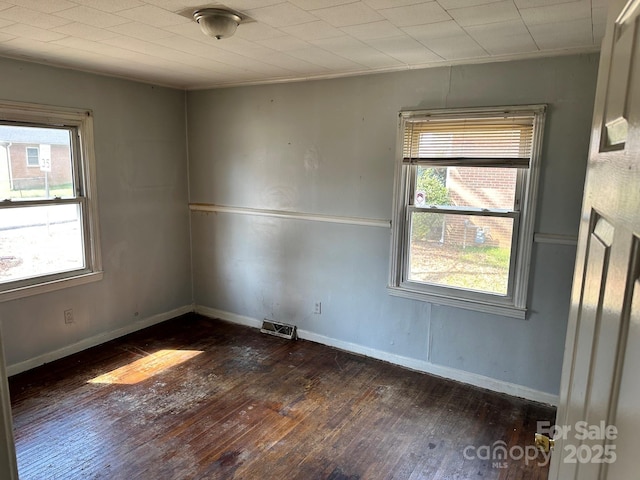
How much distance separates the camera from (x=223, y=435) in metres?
2.51

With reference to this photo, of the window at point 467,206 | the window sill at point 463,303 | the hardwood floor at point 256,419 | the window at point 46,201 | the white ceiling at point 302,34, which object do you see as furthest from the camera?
the window at point 46,201

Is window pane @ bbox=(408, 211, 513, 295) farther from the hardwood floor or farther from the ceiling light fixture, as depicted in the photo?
the ceiling light fixture

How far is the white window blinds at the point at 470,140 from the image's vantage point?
9.08ft

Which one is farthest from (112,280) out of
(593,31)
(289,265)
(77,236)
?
(593,31)

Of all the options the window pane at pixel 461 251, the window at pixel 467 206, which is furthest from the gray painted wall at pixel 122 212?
the window pane at pixel 461 251

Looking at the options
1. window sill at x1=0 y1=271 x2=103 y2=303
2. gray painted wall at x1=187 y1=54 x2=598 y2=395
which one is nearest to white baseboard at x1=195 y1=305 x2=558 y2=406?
gray painted wall at x1=187 y1=54 x2=598 y2=395

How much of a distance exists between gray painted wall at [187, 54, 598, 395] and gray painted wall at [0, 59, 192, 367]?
25 centimetres

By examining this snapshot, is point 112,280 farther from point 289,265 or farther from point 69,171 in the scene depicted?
point 289,265

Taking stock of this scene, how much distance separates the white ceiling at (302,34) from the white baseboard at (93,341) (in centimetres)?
228

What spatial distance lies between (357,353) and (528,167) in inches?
79.4

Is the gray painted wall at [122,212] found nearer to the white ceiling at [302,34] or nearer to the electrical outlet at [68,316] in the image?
the electrical outlet at [68,316]

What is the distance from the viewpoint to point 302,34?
231 centimetres

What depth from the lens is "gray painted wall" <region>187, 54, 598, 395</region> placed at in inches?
106

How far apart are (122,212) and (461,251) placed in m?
2.98
